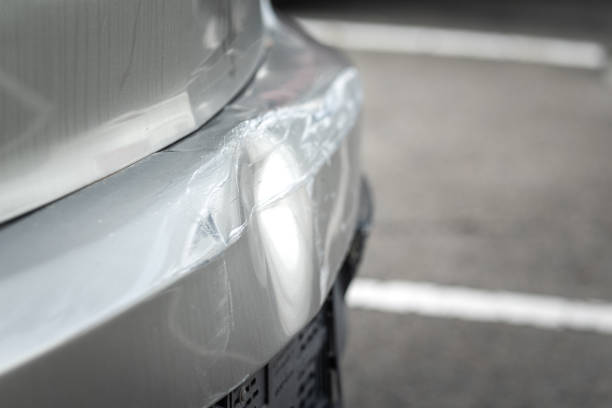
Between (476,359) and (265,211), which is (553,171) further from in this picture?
(265,211)

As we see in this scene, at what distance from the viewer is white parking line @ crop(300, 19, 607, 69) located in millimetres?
5613

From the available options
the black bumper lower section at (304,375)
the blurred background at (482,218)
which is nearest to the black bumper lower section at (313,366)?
the black bumper lower section at (304,375)

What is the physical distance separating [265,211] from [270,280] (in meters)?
0.09

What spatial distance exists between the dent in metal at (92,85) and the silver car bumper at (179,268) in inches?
1.3

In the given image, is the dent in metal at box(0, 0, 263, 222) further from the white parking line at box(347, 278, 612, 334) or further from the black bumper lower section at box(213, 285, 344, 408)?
the white parking line at box(347, 278, 612, 334)

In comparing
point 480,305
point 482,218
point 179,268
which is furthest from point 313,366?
point 482,218

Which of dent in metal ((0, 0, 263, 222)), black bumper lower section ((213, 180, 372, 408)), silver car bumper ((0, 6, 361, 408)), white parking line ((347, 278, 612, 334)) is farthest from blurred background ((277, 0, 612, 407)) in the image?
dent in metal ((0, 0, 263, 222))

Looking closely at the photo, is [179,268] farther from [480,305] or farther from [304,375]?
[480,305]

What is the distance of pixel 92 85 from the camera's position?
1048 millimetres

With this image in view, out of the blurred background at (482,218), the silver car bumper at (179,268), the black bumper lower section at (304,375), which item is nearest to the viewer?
the silver car bumper at (179,268)

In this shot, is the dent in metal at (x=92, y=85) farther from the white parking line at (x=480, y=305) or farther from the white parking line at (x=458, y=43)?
the white parking line at (x=458, y=43)

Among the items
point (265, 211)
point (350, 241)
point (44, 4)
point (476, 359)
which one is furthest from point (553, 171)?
point (44, 4)

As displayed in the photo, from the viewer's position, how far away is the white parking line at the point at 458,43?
5.61 meters

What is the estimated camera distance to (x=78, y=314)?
902 millimetres
